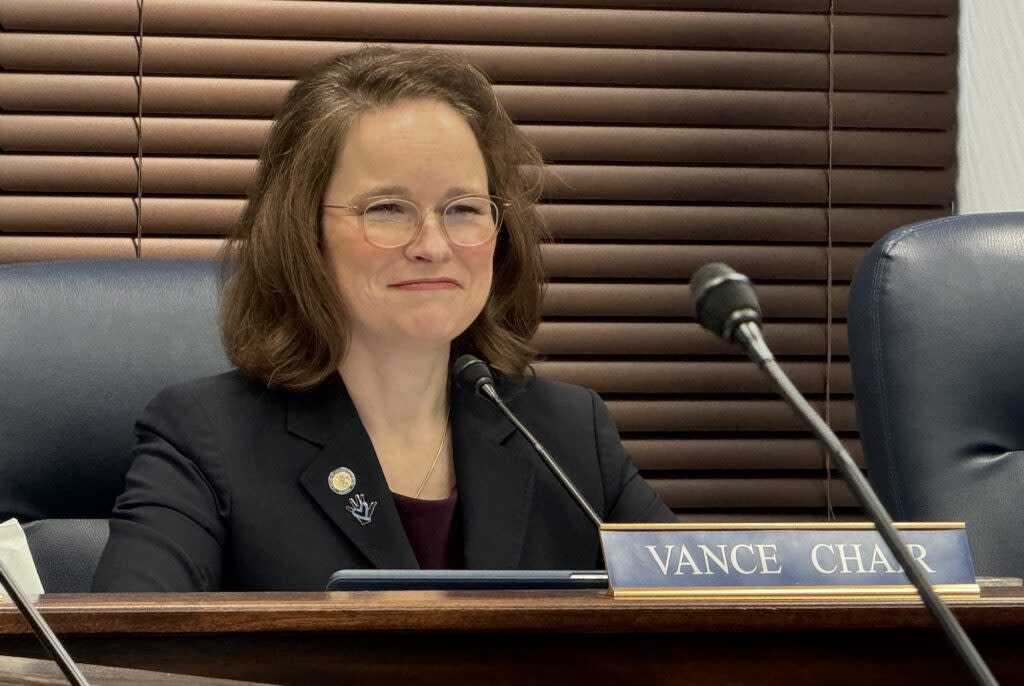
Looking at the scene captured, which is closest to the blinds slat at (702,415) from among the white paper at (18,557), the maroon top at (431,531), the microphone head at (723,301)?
the maroon top at (431,531)

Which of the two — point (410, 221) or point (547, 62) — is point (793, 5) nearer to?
point (547, 62)

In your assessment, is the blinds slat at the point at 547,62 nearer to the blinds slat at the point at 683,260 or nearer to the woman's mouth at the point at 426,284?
the blinds slat at the point at 683,260

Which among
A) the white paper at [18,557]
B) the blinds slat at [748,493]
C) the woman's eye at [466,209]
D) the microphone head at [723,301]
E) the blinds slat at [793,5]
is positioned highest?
the blinds slat at [793,5]

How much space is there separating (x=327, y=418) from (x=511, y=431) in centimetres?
26

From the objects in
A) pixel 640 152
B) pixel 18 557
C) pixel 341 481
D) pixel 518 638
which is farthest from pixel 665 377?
pixel 518 638

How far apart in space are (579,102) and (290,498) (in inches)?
44.6

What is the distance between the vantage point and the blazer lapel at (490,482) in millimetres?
1588

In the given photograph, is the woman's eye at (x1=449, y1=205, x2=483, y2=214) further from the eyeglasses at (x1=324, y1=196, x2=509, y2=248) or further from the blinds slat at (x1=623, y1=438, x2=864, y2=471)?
the blinds slat at (x1=623, y1=438, x2=864, y2=471)

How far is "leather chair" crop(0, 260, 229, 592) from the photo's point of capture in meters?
1.63

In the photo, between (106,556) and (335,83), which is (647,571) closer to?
(106,556)

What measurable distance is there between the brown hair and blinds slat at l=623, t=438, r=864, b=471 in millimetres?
613

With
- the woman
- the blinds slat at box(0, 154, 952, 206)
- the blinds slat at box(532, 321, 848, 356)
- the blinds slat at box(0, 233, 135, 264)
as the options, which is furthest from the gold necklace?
the blinds slat at box(0, 233, 135, 264)

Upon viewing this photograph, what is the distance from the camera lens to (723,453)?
2.39 metres

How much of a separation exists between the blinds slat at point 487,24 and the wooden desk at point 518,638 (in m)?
1.62
